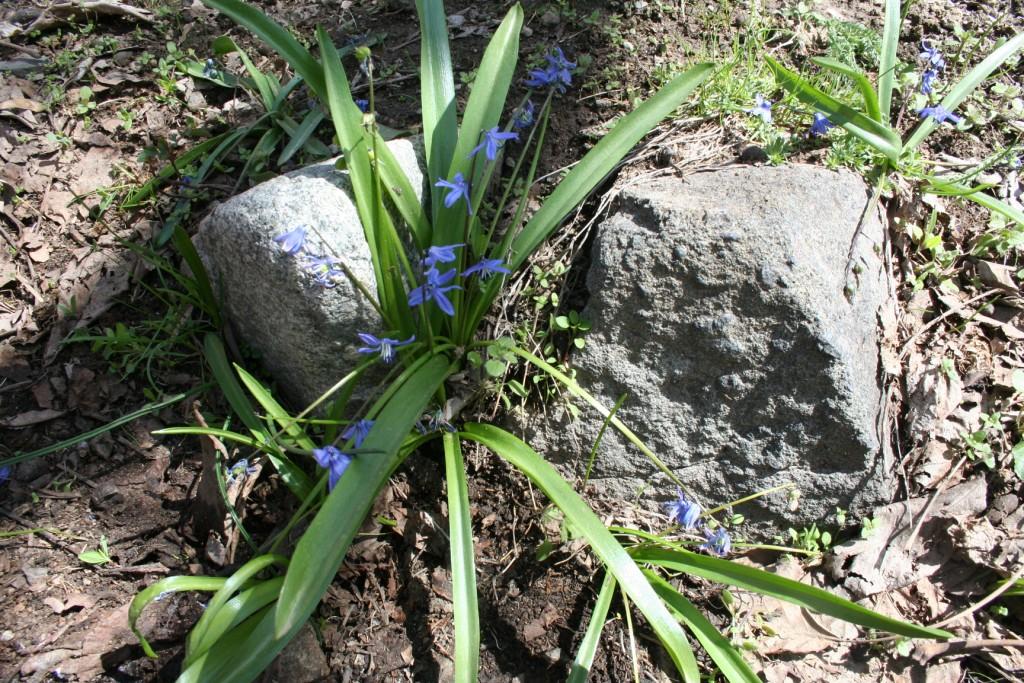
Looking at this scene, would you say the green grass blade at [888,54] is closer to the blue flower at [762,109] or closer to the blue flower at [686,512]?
the blue flower at [762,109]

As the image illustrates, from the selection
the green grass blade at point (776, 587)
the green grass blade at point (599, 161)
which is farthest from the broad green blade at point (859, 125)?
the green grass blade at point (776, 587)

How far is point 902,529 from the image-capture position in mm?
2227

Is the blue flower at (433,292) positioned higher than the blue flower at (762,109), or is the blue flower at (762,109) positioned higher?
the blue flower at (762,109)

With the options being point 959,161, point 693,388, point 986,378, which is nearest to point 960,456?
point 986,378

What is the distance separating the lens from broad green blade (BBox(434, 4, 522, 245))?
226cm

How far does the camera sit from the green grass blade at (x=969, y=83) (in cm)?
245

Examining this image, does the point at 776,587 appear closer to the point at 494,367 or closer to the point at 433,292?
the point at 494,367

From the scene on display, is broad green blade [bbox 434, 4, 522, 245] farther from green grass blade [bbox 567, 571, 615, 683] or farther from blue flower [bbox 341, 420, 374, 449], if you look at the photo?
green grass blade [bbox 567, 571, 615, 683]

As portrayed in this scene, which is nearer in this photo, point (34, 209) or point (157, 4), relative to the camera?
point (34, 209)

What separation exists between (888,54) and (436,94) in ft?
5.28

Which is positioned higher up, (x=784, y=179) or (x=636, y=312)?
(x=784, y=179)

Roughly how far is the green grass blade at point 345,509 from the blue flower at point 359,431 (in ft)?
0.08

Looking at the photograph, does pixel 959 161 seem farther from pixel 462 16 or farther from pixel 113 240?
pixel 113 240

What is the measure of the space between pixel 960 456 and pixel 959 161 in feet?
3.77
